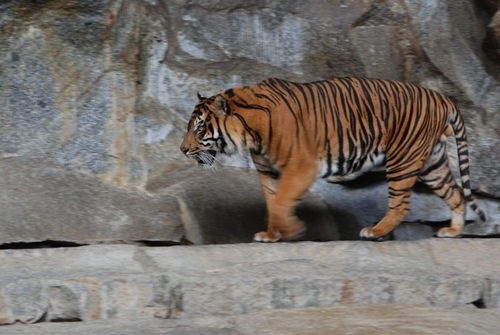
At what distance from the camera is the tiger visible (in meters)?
5.09

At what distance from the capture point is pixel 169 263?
4.57 metres

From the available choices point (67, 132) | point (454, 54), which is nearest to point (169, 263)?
point (67, 132)

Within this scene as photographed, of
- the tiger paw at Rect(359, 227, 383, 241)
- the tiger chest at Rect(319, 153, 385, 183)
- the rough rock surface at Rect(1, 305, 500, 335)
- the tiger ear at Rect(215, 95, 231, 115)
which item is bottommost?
the tiger paw at Rect(359, 227, 383, 241)

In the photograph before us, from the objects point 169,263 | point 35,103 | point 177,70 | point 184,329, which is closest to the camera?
point 184,329

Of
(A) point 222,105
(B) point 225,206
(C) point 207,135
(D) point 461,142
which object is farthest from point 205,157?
(D) point 461,142

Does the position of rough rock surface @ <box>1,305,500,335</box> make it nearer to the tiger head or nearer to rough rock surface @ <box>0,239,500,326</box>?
rough rock surface @ <box>0,239,500,326</box>

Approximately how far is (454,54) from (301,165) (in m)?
1.84

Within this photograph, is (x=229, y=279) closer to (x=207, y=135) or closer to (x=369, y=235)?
(x=207, y=135)

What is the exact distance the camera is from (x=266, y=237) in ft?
17.1

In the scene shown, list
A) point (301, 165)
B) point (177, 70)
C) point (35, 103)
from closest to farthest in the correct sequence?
point (301, 165) → point (35, 103) → point (177, 70)

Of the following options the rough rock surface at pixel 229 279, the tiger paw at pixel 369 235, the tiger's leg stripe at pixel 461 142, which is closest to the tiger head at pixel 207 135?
the rough rock surface at pixel 229 279

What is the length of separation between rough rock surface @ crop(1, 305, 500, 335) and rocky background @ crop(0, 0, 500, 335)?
2cm

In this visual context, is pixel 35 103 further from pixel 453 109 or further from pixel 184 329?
pixel 453 109

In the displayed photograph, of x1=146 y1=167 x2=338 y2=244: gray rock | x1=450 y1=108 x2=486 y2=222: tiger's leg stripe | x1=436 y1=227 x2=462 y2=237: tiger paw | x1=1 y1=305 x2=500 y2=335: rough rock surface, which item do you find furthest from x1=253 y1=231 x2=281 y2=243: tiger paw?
x1=450 y1=108 x2=486 y2=222: tiger's leg stripe
